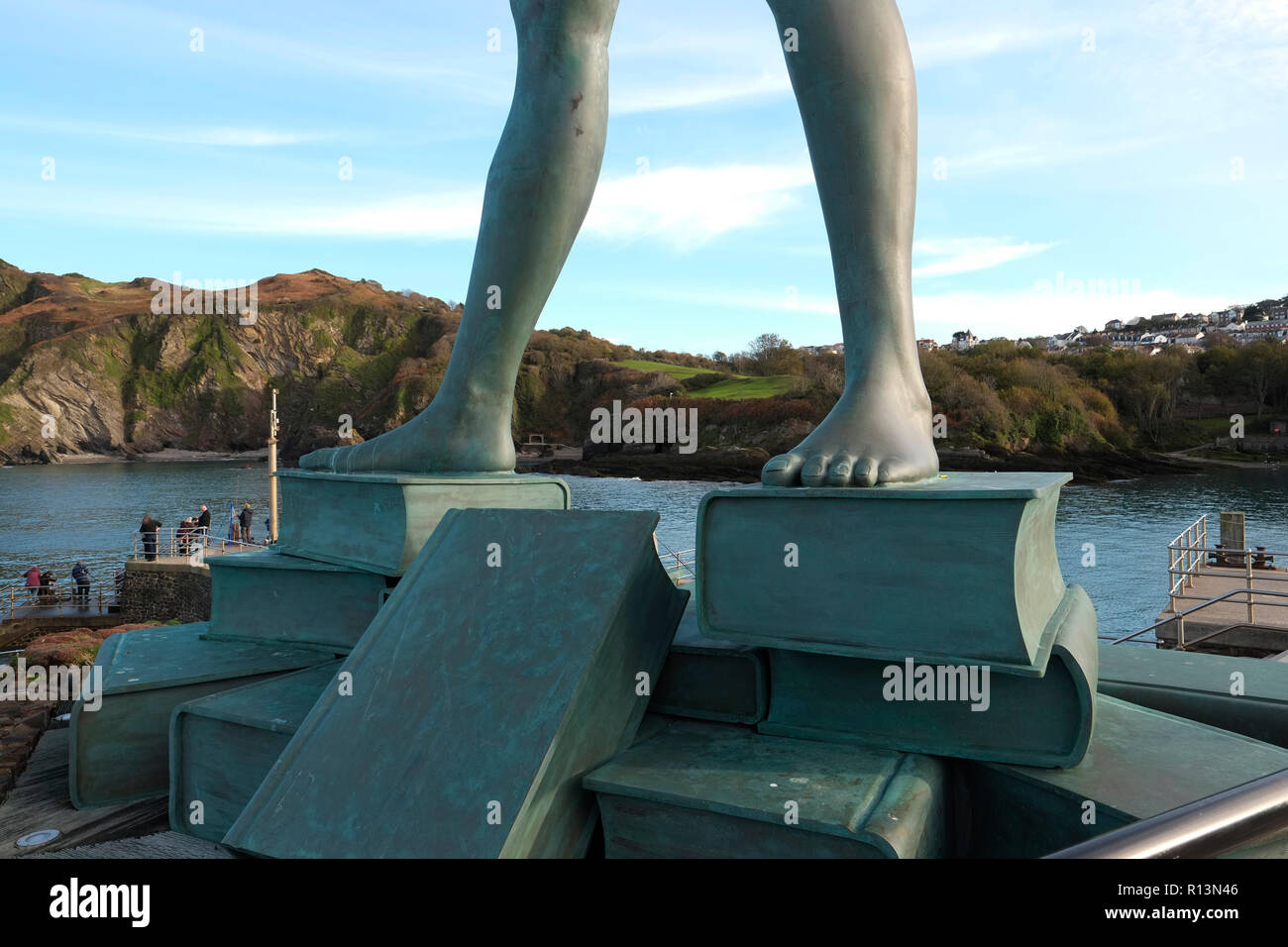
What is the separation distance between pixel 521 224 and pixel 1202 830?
8.17 feet

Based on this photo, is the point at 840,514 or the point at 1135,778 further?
the point at 840,514

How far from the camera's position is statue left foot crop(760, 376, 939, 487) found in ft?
5.98

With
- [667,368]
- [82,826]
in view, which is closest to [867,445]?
[82,826]

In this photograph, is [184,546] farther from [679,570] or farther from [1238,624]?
[1238,624]

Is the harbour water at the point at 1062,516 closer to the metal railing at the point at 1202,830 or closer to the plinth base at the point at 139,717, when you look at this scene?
the plinth base at the point at 139,717

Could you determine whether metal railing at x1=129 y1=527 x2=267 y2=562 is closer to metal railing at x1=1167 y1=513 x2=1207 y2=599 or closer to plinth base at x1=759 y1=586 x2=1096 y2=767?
metal railing at x1=1167 y1=513 x2=1207 y2=599

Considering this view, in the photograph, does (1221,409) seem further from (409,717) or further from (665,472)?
(409,717)

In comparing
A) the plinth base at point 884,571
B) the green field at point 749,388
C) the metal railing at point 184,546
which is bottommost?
the metal railing at point 184,546

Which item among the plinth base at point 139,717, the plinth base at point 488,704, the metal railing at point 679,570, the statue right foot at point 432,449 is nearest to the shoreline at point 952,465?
the metal railing at point 679,570

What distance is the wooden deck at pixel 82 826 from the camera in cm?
219

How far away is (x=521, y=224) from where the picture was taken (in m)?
2.75
